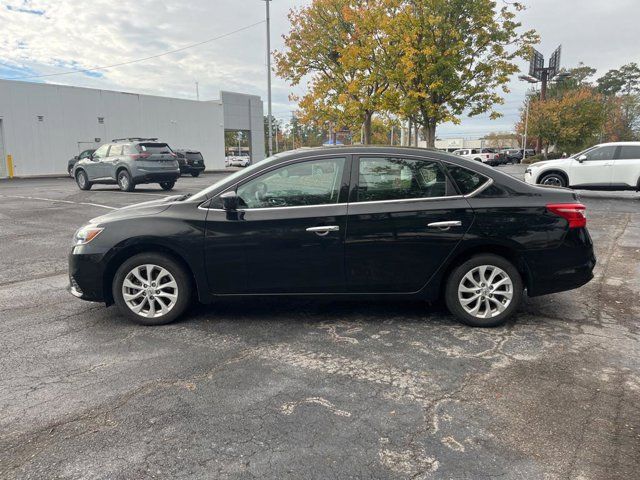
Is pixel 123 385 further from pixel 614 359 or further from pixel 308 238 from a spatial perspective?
pixel 614 359

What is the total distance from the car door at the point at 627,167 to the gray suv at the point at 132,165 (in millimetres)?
14487

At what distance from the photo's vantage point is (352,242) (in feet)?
14.2

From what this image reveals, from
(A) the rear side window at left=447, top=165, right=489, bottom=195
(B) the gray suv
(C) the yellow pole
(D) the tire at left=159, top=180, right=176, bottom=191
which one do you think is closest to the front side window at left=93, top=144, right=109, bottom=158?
(B) the gray suv

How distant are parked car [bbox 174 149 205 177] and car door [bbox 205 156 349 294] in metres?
26.1

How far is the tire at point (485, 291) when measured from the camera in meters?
4.39

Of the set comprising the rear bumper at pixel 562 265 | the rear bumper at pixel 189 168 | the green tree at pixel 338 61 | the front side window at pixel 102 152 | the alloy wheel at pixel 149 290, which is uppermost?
the green tree at pixel 338 61

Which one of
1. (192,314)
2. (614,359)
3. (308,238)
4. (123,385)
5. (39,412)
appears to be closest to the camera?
(39,412)

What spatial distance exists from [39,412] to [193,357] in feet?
3.65

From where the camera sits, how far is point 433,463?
8.42 feet

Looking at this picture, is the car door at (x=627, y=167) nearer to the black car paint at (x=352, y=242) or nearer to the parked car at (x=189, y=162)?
the black car paint at (x=352, y=242)

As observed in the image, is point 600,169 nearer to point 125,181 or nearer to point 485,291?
point 485,291

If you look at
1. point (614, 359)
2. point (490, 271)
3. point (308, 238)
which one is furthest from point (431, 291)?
point (614, 359)

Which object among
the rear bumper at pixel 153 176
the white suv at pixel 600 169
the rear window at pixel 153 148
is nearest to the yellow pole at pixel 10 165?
the rear window at pixel 153 148

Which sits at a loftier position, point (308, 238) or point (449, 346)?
point (308, 238)
